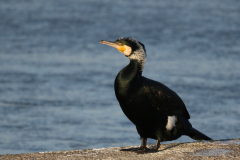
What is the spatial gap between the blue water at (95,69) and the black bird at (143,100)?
224 cm

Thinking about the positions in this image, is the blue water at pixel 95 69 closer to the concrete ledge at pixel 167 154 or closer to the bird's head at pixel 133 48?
the concrete ledge at pixel 167 154

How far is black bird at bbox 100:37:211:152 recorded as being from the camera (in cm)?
480

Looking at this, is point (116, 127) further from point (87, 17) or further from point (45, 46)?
point (87, 17)

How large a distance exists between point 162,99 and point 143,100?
28 centimetres

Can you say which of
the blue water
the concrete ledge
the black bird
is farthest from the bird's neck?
the blue water

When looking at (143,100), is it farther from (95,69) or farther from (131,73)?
(95,69)

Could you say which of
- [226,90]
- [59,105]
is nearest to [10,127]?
[59,105]

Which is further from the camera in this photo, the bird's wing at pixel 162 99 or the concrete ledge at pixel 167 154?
the bird's wing at pixel 162 99

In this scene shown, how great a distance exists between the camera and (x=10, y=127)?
26.0 feet

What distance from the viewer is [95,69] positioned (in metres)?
12.0

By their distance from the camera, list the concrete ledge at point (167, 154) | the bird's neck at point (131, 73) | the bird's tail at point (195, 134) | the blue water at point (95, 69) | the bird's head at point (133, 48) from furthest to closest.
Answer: the blue water at point (95, 69), the bird's tail at point (195, 134), the bird's head at point (133, 48), the bird's neck at point (131, 73), the concrete ledge at point (167, 154)

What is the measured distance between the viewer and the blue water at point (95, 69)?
7832 mm

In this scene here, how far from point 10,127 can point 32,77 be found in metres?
3.41

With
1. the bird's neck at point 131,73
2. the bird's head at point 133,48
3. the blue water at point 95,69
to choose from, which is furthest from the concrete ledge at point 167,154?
the blue water at point 95,69
